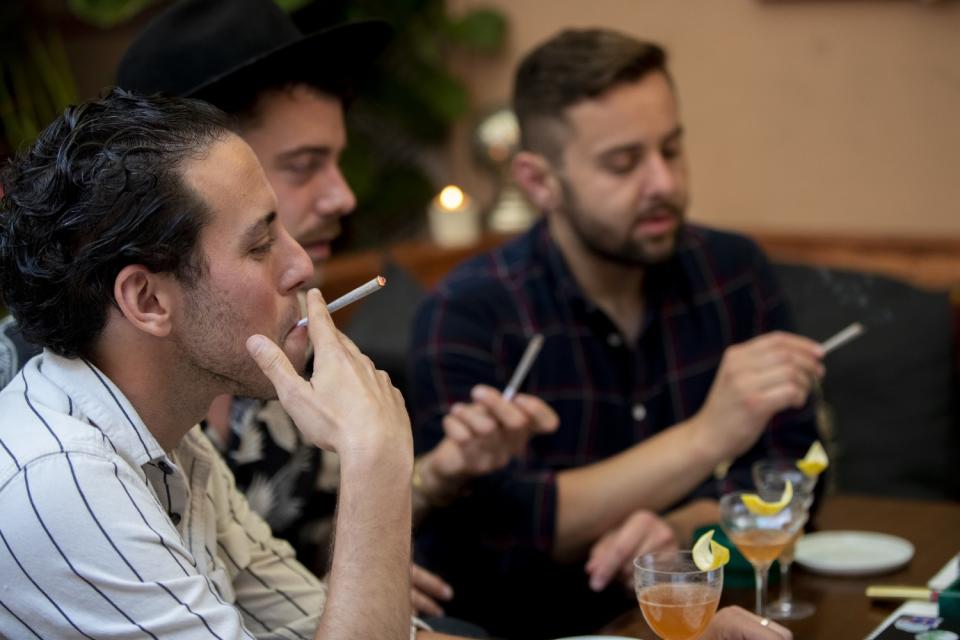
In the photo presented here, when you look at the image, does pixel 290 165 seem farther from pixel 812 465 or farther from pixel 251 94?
pixel 812 465

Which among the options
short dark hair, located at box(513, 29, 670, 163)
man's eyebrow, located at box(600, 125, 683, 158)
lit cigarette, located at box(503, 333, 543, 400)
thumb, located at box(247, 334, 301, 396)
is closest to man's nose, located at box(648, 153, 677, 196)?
man's eyebrow, located at box(600, 125, 683, 158)

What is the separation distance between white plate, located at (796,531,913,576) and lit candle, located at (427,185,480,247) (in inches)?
102

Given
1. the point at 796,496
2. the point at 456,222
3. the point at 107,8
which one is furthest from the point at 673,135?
the point at 107,8

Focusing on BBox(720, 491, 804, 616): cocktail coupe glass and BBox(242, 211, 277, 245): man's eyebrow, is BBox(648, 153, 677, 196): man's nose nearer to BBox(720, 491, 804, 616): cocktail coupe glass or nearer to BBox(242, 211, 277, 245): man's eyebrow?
BBox(720, 491, 804, 616): cocktail coupe glass

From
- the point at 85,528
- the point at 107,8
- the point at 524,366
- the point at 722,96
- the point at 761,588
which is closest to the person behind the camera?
the point at 85,528

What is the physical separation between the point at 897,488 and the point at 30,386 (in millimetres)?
2578

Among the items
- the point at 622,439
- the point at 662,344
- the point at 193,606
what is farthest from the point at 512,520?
the point at 193,606

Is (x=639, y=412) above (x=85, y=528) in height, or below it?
below

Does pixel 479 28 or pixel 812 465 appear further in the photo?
pixel 479 28

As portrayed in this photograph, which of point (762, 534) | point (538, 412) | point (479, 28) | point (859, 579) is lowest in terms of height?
point (859, 579)

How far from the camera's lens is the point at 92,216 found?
1497 mm

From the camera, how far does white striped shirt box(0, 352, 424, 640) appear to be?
4.46 ft

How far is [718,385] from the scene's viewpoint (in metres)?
2.27

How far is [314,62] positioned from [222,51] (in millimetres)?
174
